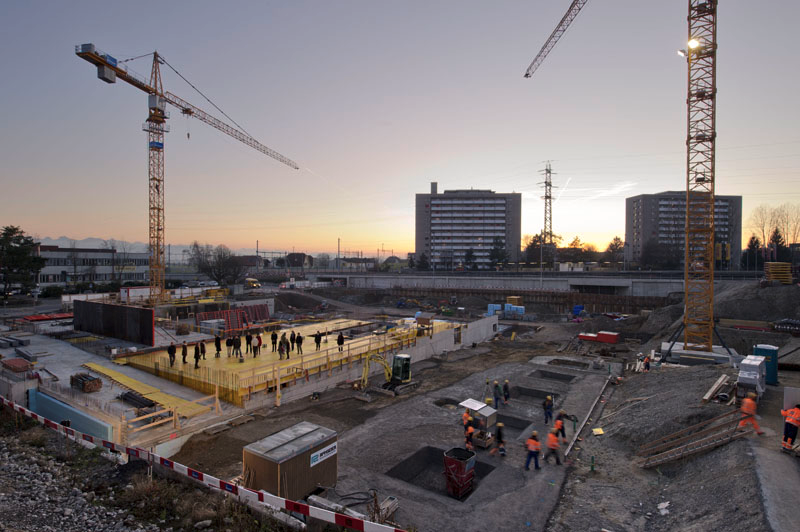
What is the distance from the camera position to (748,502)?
8.20 metres

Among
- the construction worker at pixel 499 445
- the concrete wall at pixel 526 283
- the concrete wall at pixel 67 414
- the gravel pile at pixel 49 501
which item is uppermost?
the concrete wall at pixel 526 283

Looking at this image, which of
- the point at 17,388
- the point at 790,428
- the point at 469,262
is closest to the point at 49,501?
the point at 17,388

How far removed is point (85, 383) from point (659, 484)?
1984 cm

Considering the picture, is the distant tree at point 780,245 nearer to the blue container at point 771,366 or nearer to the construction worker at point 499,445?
the blue container at point 771,366

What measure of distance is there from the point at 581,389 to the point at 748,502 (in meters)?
12.5

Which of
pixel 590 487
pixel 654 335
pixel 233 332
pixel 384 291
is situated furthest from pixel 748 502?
pixel 384 291

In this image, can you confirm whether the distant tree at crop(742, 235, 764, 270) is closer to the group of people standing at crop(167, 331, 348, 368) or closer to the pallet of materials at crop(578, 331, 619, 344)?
the pallet of materials at crop(578, 331, 619, 344)

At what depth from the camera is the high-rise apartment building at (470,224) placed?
414 feet

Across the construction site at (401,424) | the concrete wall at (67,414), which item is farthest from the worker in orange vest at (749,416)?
the concrete wall at (67,414)

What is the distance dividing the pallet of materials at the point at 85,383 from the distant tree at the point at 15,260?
43058 millimetres

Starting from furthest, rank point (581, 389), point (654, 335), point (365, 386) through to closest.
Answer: point (654, 335) < point (581, 389) < point (365, 386)

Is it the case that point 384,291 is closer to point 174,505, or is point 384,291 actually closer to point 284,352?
point 284,352

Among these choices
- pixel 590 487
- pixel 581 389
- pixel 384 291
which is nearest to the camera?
pixel 590 487

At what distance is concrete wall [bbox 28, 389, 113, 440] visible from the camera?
1229 centimetres
